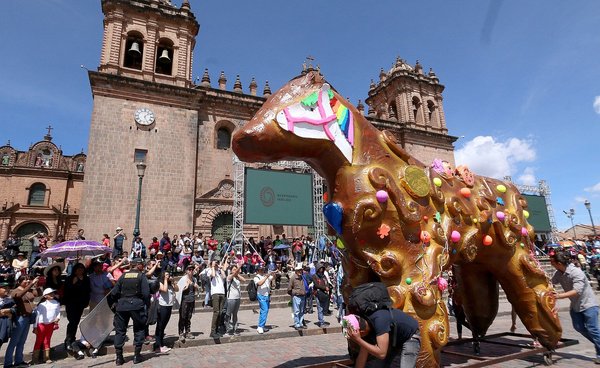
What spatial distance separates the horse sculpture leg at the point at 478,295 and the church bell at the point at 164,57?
69.0ft

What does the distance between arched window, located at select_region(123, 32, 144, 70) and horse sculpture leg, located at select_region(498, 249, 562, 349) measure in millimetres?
22320

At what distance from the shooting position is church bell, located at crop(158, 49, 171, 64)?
21.6 metres

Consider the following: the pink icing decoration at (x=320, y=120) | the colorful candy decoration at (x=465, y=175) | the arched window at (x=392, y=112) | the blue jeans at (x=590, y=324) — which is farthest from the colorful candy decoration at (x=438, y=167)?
the arched window at (x=392, y=112)

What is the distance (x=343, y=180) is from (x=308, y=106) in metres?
0.92

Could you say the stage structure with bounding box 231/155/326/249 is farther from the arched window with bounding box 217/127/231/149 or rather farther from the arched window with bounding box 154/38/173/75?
the arched window with bounding box 154/38/173/75

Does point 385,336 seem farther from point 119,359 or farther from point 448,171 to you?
point 119,359

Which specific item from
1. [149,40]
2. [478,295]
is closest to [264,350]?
[478,295]

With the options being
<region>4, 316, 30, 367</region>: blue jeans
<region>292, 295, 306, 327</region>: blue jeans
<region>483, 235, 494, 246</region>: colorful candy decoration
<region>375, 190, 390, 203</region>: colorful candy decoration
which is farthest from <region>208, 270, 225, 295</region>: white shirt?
<region>483, 235, 494, 246</region>: colorful candy decoration

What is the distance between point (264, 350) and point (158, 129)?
16.2m

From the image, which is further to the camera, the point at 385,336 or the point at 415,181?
the point at 415,181

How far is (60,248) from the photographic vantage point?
9.80 meters

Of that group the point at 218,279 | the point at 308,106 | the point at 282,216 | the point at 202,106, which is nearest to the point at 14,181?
the point at 202,106

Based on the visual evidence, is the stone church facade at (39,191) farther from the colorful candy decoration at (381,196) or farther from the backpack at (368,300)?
the backpack at (368,300)

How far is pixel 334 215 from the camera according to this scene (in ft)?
13.2
